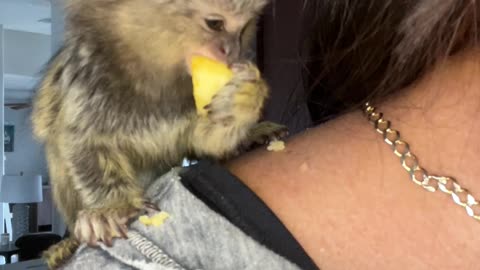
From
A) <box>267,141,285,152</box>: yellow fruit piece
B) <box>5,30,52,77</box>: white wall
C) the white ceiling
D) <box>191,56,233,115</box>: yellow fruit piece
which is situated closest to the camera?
<box>267,141,285,152</box>: yellow fruit piece

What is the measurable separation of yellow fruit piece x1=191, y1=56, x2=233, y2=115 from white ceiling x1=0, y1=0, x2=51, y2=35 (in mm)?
3297

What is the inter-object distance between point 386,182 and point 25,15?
13.9 ft

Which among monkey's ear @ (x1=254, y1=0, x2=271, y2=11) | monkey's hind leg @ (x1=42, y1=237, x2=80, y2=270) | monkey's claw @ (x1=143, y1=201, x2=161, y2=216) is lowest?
monkey's hind leg @ (x1=42, y1=237, x2=80, y2=270)

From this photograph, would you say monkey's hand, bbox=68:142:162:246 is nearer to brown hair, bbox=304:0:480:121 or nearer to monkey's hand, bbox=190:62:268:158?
monkey's hand, bbox=190:62:268:158

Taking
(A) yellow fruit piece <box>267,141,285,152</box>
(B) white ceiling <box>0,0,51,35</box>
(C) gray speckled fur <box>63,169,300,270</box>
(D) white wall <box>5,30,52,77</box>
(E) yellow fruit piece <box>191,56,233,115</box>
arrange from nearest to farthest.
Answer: (C) gray speckled fur <box>63,169,300,270</box>, (A) yellow fruit piece <box>267,141,285,152</box>, (E) yellow fruit piece <box>191,56,233,115</box>, (B) white ceiling <box>0,0,51,35</box>, (D) white wall <box>5,30,52,77</box>

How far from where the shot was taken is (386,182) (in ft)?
2.00

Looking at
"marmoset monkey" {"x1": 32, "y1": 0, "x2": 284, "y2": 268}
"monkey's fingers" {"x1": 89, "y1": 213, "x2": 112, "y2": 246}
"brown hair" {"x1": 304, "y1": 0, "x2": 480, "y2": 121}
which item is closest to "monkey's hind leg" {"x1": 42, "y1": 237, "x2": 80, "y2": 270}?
"marmoset monkey" {"x1": 32, "y1": 0, "x2": 284, "y2": 268}

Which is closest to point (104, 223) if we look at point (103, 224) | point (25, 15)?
point (103, 224)

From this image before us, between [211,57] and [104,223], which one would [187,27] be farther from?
[104,223]

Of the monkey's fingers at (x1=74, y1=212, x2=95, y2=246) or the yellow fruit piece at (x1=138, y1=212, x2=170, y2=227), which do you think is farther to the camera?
the monkey's fingers at (x1=74, y1=212, x2=95, y2=246)

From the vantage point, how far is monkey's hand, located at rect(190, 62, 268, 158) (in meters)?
0.82

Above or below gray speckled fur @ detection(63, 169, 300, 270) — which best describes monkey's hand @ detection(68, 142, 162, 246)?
above

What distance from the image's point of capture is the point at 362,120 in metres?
0.68

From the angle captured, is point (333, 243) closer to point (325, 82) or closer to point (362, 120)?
point (362, 120)
